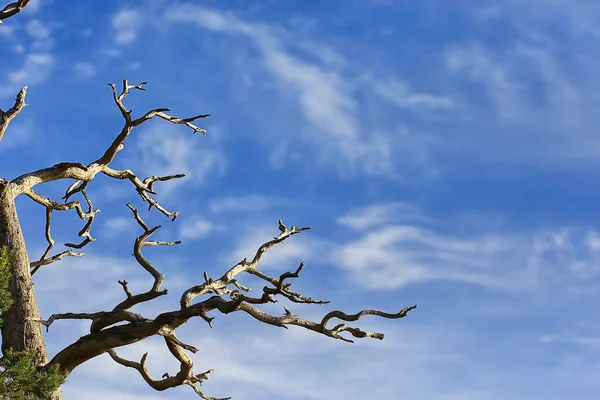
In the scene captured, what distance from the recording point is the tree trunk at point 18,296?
409 inches

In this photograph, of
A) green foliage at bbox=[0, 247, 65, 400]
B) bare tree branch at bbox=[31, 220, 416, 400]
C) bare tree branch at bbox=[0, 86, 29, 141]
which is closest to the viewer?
green foliage at bbox=[0, 247, 65, 400]

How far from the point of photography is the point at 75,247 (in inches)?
522

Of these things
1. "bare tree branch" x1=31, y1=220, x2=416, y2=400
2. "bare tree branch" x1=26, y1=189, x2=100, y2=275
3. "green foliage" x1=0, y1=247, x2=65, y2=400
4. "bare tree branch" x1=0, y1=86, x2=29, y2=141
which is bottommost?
"green foliage" x1=0, y1=247, x2=65, y2=400

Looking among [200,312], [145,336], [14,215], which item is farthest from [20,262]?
[200,312]

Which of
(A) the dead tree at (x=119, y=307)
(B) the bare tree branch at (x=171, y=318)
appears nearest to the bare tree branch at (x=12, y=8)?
(A) the dead tree at (x=119, y=307)

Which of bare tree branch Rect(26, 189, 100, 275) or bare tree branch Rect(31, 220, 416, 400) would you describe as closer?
bare tree branch Rect(31, 220, 416, 400)

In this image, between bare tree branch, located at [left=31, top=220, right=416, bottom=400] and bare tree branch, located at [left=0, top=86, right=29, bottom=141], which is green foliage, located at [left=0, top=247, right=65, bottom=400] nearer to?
bare tree branch, located at [left=31, top=220, right=416, bottom=400]

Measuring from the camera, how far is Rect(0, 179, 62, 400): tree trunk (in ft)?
34.1

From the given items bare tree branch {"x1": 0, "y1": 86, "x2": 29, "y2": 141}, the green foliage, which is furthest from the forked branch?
the green foliage

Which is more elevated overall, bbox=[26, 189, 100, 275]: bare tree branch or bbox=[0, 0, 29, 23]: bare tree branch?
bbox=[0, 0, 29, 23]: bare tree branch

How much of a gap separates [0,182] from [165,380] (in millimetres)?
4138

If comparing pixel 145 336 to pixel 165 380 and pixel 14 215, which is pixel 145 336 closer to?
pixel 165 380

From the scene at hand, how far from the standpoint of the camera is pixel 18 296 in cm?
1055

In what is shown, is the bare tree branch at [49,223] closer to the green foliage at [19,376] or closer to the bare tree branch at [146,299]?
the bare tree branch at [146,299]
